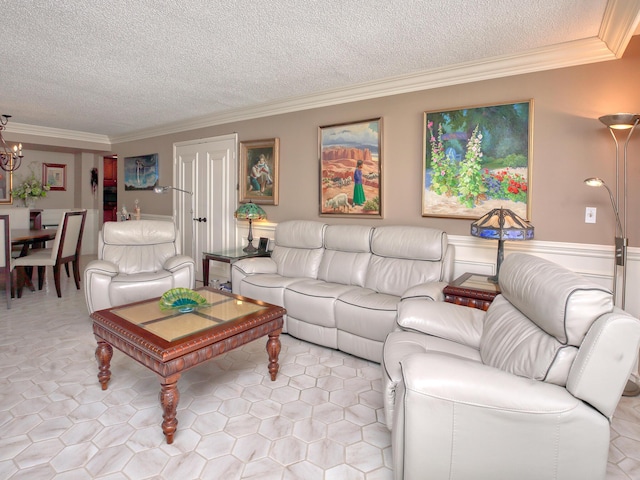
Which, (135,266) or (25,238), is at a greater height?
(25,238)

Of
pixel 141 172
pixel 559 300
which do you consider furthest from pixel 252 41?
pixel 141 172

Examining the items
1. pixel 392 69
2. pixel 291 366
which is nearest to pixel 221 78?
pixel 392 69

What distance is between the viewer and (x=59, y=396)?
2.35 m

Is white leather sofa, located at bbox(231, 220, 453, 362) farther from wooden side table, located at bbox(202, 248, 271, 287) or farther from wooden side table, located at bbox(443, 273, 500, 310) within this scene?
wooden side table, located at bbox(202, 248, 271, 287)

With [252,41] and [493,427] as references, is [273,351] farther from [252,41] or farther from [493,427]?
[252,41]

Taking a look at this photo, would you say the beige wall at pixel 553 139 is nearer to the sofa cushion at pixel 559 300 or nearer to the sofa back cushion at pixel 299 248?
the sofa back cushion at pixel 299 248

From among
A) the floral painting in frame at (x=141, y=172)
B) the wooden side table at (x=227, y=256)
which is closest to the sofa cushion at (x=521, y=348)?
the wooden side table at (x=227, y=256)

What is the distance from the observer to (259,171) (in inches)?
188

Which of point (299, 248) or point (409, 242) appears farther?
point (299, 248)

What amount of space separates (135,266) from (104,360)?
5.81 ft

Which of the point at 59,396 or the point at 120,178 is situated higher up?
the point at 120,178

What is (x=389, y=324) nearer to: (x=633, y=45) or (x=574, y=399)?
(x=574, y=399)

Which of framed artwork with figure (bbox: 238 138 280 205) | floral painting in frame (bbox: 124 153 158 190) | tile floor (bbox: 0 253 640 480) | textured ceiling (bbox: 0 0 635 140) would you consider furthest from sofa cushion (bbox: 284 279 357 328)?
floral painting in frame (bbox: 124 153 158 190)

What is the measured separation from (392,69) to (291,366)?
2.64 m
